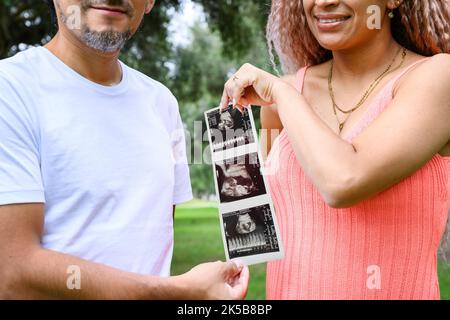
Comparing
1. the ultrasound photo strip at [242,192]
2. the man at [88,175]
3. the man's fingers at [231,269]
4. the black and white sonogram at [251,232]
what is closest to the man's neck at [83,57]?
the man at [88,175]

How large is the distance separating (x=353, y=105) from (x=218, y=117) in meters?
0.50

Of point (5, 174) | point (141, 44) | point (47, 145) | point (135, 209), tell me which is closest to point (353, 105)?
point (135, 209)

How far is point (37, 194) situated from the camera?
1.89 metres

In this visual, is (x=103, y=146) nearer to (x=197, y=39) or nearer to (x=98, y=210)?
(x=98, y=210)

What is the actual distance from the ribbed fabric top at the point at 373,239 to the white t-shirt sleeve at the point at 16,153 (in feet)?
2.90

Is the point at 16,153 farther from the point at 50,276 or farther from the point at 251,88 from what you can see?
the point at 251,88

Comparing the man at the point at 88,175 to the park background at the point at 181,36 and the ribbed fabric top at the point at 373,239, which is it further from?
the park background at the point at 181,36

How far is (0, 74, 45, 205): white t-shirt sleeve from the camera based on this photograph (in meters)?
1.84

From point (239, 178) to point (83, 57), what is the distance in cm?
70

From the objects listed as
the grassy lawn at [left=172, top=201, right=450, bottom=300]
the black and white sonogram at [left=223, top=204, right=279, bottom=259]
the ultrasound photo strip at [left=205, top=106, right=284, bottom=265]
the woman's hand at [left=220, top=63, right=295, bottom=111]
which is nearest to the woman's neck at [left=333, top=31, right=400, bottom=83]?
the woman's hand at [left=220, top=63, right=295, bottom=111]

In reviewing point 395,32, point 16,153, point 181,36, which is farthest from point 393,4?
point 181,36

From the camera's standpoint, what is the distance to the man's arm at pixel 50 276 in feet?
6.03

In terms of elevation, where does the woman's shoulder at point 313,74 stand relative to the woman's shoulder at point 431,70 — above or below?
below

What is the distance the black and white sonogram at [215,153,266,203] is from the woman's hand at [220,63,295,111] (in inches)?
7.9
